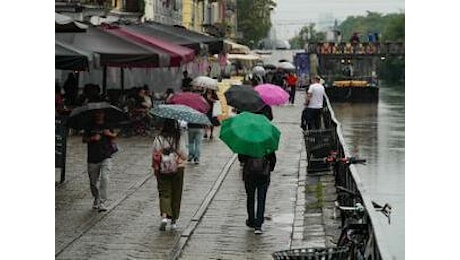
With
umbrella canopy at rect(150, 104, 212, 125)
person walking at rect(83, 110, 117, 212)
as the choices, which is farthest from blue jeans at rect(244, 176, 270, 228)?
person walking at rect(83, 110, 117, 212)

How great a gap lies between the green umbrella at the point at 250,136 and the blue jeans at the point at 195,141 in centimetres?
601

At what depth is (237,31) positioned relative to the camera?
81.1 metres

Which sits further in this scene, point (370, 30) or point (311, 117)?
point (370, 30)

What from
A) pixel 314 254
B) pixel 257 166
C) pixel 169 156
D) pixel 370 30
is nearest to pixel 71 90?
pixel 169 156

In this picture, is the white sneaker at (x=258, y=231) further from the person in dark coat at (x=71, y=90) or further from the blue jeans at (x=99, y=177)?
the person in dark coat at (x=71, y=90)

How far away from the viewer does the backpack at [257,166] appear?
10.9 meters

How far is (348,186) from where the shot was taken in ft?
39.8

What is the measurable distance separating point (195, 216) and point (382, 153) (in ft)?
56.9

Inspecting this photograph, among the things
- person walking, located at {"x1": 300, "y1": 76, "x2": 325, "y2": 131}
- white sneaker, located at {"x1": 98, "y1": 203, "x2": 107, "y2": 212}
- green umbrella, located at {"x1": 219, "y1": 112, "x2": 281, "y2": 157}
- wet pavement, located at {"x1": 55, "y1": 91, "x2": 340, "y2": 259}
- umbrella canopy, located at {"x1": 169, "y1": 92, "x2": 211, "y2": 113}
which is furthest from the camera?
person walking, located at {"x1": 300, "y1": 76, "x2": 325, "y2": 131}

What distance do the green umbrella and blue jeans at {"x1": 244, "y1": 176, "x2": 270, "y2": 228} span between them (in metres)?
0.47

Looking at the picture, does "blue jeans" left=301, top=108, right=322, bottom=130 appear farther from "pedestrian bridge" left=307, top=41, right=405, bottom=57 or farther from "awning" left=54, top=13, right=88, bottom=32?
"pedestrian bridge" left=307, top=41, right=405, bottom=57

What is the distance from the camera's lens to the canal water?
13.4m

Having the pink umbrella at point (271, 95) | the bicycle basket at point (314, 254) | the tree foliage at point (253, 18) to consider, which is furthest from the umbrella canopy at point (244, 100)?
the tree foliage at point (253, 18)

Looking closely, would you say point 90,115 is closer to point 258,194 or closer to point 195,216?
point 195,216
